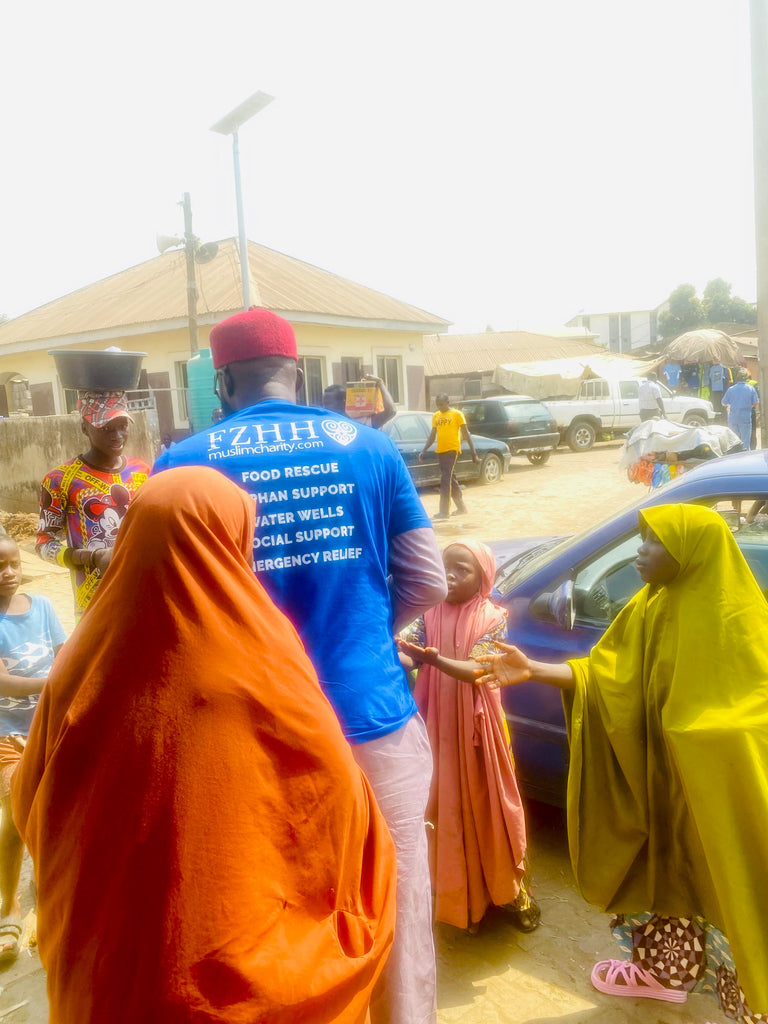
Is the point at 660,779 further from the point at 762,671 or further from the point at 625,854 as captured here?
the point at 762,671

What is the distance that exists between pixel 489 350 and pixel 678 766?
121 ft

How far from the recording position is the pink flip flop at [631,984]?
259cm

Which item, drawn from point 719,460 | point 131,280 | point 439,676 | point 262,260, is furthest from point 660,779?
point 131,280

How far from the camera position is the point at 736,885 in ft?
6.95

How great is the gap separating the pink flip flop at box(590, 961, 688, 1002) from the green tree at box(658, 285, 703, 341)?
47.6 metres

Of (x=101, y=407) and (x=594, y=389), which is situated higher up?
(x=594, y=389)

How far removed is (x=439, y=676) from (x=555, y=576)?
79cm

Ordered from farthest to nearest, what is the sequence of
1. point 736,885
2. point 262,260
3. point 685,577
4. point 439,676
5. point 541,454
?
1. point 262,260
2. point 541,454
3. point 439,676
4. point 685,577
5. point 736,885

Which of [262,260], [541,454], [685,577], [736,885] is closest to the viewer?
[736,885]

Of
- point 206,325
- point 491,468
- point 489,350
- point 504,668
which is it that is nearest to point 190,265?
point 206,325

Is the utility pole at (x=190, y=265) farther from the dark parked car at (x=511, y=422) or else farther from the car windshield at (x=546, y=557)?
the car windshield at (x=546, y=557)

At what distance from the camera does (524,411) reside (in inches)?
730

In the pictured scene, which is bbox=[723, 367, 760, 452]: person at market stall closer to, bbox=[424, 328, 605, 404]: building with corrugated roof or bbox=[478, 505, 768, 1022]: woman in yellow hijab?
bbox=[478, 505, 768, 1022]: woman in yellow hijab

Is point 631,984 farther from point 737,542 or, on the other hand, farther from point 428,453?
point 428,453
